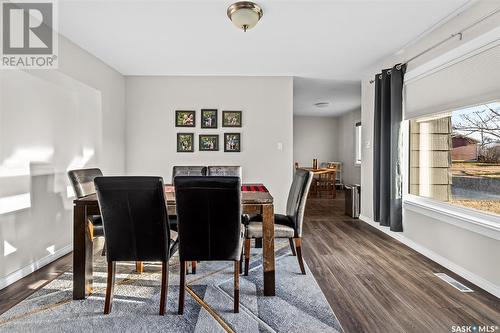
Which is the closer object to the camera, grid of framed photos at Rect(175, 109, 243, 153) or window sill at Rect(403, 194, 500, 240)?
window sill at Rect(403, 194, 500, 240)

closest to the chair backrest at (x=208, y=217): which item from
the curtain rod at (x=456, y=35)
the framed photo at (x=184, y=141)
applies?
the curtain rod at (x=456, y=35)

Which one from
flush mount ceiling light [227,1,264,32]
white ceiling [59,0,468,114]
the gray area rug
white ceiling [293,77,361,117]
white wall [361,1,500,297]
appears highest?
white ceiling [293,77,361,117]

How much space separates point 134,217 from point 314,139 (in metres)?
8.42

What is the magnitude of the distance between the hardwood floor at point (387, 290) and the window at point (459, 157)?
74 cm

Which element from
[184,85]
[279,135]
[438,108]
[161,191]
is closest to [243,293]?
[161,191]

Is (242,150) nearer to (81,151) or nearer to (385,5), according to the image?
(81,151)

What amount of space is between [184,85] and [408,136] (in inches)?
137

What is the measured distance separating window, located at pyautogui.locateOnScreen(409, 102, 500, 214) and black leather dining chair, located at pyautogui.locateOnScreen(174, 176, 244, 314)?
223 cm

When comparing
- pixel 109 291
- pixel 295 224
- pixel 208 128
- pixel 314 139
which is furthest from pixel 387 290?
pixel 314 139

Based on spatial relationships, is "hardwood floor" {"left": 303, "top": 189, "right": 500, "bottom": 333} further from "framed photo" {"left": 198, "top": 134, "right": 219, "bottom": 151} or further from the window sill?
"framed photo" {"left": 198, "top": 134, "right": 219, "bottom": 151}

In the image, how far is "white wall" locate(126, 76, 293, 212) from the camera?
4.98 m

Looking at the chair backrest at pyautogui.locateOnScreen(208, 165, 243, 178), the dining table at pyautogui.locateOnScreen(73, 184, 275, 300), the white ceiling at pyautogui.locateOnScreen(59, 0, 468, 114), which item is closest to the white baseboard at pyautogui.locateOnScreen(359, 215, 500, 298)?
the dining table at pyautogui.locateOnScreen(73, 184, 275, 300)

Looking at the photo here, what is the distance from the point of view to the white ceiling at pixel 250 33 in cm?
271

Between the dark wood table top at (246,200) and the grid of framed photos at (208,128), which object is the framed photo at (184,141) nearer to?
the grid of framed photos at (208,128)
